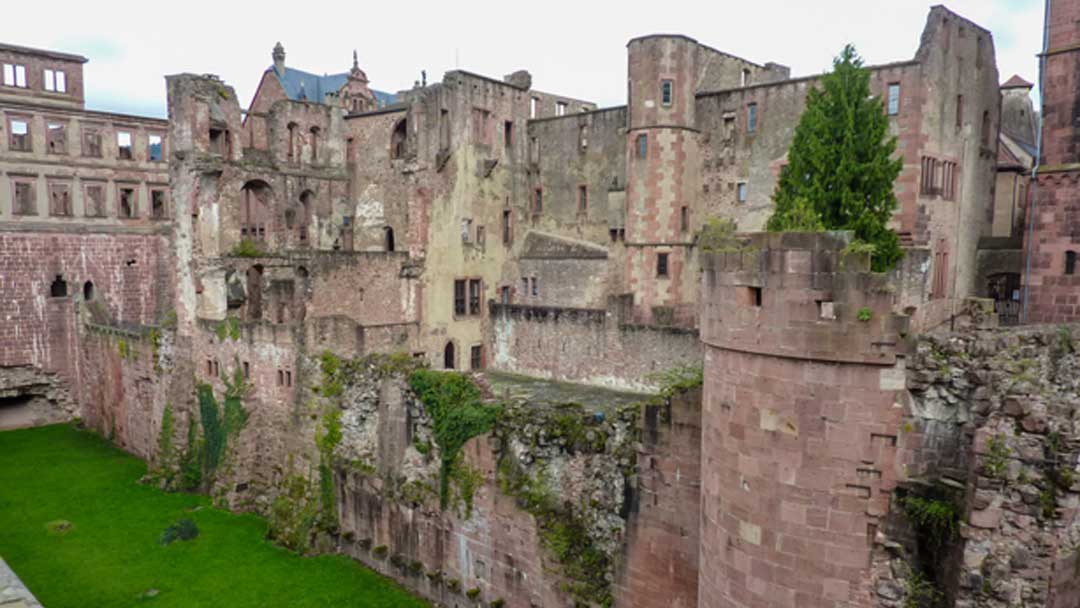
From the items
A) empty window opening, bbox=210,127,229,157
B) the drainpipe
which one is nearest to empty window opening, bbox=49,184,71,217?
empty window opening, bbox=210,127,229,157

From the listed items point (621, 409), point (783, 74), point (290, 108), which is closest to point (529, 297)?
point (290, 108)

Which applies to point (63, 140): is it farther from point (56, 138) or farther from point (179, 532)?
point (179, 532)

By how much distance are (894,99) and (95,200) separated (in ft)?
106

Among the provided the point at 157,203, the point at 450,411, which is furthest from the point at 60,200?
the point at 450,411

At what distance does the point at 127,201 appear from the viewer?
1395 inches

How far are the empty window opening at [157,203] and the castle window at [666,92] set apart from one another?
24320mm

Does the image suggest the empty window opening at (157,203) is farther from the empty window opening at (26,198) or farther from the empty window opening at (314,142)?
the empty window opening at (314,142)

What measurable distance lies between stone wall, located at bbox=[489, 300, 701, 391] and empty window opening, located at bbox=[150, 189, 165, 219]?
1766 cm

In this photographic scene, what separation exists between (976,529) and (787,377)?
2.13 m

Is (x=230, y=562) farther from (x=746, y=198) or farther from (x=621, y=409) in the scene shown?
(x=746, y=198)

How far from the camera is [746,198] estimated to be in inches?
1061

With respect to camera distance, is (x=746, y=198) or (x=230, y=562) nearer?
(x=230, y=562)

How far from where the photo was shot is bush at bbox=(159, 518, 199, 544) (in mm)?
18391

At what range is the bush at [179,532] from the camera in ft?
60.3
